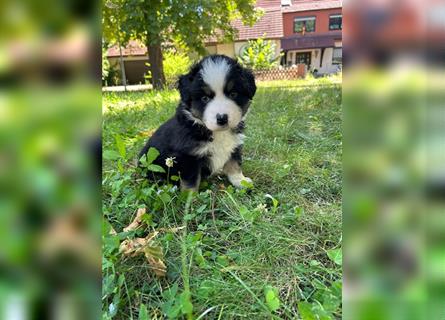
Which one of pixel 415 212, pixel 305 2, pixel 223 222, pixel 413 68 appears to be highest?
pixel 305 2

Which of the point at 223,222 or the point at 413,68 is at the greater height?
the point at 413,68

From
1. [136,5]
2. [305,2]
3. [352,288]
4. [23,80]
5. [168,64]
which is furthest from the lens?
[305,2]

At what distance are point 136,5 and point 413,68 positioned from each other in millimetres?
10156

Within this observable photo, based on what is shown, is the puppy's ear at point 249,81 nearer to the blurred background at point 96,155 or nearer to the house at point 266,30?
the blurred background at point 96,155

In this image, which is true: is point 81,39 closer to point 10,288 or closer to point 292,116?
point 10,288

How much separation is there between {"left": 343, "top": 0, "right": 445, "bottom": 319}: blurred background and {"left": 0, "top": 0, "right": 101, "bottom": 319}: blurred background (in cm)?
33

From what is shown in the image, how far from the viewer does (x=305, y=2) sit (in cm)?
1877

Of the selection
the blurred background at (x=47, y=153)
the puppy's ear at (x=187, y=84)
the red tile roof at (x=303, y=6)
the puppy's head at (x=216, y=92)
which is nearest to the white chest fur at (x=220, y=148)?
the puppy's head at (x=216, y=92)

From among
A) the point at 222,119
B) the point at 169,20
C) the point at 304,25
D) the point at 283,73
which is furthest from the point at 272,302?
the point at 304,25

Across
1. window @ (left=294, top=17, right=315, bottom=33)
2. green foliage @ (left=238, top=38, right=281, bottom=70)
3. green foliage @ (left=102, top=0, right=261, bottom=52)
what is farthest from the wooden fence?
green foliage @ (left=102, top=0, right=261, bottom=52)

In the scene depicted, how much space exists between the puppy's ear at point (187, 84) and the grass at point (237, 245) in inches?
26.9

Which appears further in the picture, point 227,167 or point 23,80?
point 227,167

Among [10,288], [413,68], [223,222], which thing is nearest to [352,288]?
[413,68]

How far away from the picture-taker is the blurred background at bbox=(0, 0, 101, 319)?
347mm
